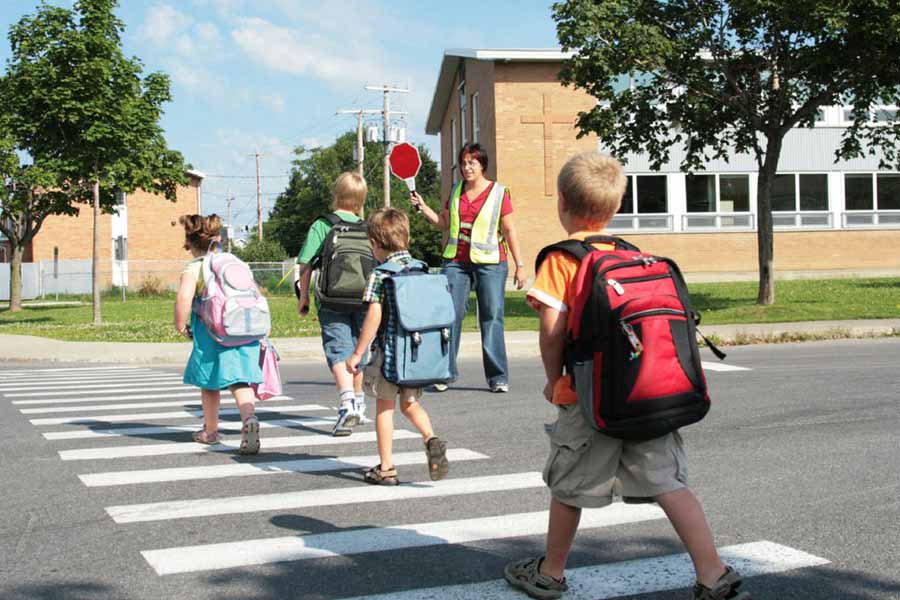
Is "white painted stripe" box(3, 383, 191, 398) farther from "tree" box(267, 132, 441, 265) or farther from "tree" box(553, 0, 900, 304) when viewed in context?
"tree" box(267, 132, 441, 265)

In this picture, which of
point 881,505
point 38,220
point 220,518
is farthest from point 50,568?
point 38,220

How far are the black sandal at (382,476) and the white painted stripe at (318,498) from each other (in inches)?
1.9

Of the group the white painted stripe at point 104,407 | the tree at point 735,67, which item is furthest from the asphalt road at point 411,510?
the tree at point 735,67

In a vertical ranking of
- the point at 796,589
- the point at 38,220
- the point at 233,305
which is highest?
the point at 38,220

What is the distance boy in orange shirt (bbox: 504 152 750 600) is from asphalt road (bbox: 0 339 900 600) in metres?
0.39

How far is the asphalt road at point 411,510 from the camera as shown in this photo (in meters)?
4.01

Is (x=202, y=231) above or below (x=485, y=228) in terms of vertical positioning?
below

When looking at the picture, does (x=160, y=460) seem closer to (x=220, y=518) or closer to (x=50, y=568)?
(x=220, y=518)

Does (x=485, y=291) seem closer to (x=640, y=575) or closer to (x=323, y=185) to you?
(x=640, y=575)

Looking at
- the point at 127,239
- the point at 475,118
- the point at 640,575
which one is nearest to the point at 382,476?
the point at 640,575

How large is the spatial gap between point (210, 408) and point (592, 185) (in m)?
4.32

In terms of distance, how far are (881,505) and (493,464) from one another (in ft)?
7.33

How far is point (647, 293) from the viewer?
3.37 metres

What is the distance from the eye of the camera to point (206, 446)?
7219mm
